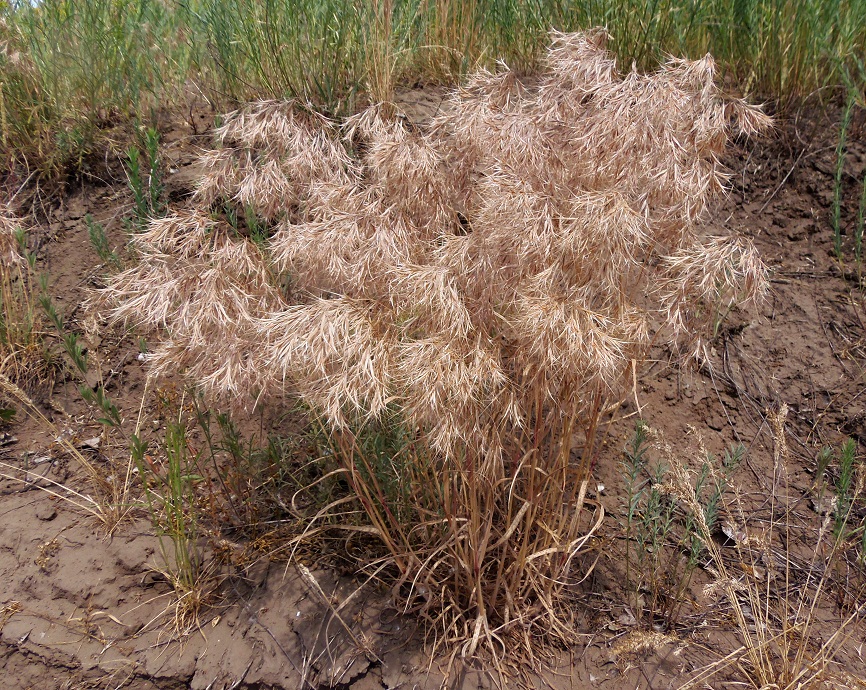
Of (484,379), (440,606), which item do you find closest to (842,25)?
(484,379)

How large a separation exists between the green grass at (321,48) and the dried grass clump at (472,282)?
1.68 meters

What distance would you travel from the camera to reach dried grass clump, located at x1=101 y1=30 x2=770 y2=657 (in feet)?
5.72

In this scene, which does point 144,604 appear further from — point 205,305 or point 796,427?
point 796,427

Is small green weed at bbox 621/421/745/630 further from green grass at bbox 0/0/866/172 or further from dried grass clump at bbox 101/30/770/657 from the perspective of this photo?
green grass at bbox 0/0/866/172

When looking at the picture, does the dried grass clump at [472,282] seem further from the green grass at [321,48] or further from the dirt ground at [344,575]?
the green grass at [321,48]

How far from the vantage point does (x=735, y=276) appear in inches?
79.0

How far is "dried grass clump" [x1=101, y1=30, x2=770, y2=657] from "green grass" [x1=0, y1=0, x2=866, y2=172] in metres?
1.68

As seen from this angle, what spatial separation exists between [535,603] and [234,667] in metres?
1.08

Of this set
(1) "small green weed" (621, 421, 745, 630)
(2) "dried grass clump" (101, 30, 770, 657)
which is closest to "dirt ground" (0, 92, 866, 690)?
(1) "small green weed" (621, 421, 745, 630)

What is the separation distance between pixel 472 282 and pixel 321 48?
2828 mm

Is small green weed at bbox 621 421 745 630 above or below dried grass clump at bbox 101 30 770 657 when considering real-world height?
below

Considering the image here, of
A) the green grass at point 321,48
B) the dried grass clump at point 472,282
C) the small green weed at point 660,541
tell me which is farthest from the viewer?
the green grass at point 321,48

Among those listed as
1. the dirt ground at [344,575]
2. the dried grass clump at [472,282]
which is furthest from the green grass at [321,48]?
the dried grass clump at [472,282]

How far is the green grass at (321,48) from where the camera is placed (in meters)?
3.81
